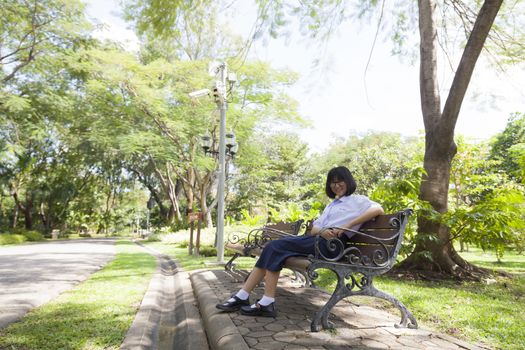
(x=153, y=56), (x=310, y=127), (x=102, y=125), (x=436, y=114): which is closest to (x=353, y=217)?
(x=436, y=114)

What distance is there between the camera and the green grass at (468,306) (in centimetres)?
351

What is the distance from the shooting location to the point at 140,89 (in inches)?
754

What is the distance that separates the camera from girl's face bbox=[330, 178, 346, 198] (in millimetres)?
3905

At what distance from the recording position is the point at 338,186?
3.95 meters

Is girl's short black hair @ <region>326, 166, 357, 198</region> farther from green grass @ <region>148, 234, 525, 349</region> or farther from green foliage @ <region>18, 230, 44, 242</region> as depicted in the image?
green foliage @ <region>18, 230, 44, 242</region>

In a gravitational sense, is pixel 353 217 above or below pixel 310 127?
below

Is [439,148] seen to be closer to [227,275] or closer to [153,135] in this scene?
[227,275]

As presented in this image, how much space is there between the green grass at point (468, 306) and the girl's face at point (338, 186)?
1518 millimetres

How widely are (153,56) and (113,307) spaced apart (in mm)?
25822

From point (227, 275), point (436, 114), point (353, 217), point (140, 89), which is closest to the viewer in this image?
point (353, 217)

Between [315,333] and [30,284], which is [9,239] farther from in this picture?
[315,333]

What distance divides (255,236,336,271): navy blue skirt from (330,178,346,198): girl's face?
1.81 feet

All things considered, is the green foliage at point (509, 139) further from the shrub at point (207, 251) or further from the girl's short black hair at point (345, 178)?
the girl's short black hair at point (345, 178)

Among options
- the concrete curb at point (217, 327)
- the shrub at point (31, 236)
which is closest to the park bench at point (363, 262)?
the concrete curb at point (217, 327)
